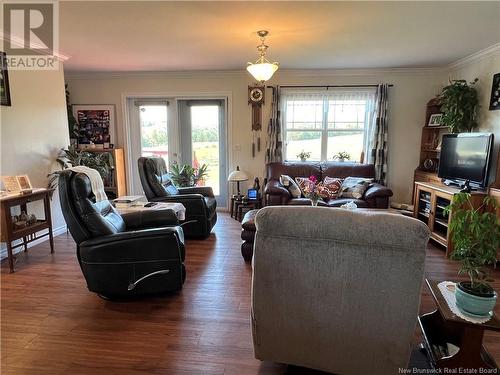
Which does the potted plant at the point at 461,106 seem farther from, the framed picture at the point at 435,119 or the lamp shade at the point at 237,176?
the lamp shade at the point at 237,176

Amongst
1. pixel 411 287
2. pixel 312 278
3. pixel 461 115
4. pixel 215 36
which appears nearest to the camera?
pixel 411 287

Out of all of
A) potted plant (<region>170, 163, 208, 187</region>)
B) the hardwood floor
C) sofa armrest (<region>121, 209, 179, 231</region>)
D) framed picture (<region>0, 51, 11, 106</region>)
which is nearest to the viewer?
the hardwood floor

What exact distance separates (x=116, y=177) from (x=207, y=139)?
5.71 ft

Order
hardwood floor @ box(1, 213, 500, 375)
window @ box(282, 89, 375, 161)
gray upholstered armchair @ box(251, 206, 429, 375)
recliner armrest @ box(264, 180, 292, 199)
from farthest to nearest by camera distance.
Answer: window @ box(282, 89, 375, 161) → recliner armrest @ box(264, 180, 292, 199) → hardwood floor @ box(1, 213, 500, 375) → gray upholstered armchair @ box(251, 206, 429, 375)

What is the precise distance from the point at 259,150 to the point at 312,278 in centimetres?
400

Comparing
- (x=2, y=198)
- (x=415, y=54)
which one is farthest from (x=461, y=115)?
(x=2, y=198)

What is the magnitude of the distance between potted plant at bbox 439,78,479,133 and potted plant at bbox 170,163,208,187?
3732mm

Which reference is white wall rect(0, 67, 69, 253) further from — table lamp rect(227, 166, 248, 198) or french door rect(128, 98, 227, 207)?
table lamp rect(227, 166, 248, 198)

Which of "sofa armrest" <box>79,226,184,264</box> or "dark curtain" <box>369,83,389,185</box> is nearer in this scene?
"sofa armrest" <box>79,226,184,264</box>

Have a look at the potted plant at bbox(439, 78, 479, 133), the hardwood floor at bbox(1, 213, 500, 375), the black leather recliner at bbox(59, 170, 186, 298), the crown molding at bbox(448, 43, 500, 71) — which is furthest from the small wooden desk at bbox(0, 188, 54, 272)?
the crown molding at bbox(448, 43, 500, 71)

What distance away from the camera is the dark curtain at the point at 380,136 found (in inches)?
188

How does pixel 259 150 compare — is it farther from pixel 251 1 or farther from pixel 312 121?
pixel 251 1

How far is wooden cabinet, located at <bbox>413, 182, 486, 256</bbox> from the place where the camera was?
344 centimetres

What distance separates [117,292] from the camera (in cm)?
234
